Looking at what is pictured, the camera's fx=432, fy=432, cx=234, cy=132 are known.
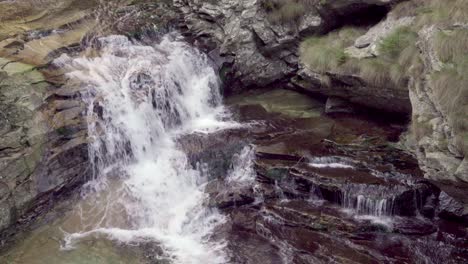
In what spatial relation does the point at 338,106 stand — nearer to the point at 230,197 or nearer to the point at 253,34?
the point at 253,34

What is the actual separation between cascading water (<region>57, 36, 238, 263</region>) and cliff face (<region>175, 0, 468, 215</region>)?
1.13m

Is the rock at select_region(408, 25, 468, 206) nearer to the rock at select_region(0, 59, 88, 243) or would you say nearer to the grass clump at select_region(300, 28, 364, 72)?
the grass clump at select_region(300, 28, 364, 72)

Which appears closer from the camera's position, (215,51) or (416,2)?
(416,2)

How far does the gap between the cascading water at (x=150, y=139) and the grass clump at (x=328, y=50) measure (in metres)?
2.40

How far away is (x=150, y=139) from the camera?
9445 mm

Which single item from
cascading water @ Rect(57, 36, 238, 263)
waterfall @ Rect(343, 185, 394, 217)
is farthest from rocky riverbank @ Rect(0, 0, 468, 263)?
cascading water @ Rect(57, 36, 238, 263)

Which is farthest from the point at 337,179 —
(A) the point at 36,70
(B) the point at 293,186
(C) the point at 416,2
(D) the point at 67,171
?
(A) the point at 36,70

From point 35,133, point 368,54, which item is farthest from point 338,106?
point 35,133

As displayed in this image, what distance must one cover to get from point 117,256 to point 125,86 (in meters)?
4.23

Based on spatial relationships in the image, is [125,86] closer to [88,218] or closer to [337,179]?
[88,218]

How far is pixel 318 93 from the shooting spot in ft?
34.1

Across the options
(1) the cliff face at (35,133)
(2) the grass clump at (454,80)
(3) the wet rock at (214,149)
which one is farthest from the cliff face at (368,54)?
(1) the cliff face at (35,133)

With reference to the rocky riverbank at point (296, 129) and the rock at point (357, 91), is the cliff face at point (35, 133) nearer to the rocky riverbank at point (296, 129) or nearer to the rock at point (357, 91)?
the rocky riverbank at point (296, 129)

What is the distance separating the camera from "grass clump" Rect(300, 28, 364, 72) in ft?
30.8
